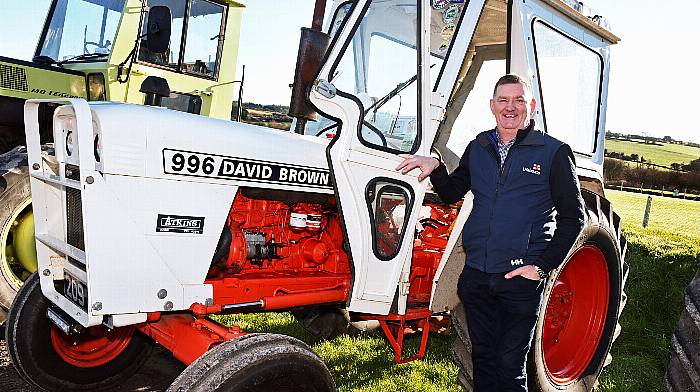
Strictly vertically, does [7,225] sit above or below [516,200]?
below

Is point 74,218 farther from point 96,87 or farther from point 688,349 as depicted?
point 688,349

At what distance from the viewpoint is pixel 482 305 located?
10.6ft

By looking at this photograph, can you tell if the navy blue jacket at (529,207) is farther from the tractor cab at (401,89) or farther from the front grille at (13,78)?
the front grille at (13,78)

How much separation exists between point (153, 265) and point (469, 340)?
5.98ft

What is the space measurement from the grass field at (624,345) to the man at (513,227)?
1.26 metres

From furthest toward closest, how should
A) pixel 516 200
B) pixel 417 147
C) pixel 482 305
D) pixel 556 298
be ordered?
pixel 556 298 < pixel 417 147 < pixel 482 305 < pixel 516 200

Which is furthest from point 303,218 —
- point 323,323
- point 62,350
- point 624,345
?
point 624,345

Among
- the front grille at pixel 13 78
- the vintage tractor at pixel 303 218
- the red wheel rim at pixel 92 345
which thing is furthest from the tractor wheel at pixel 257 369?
the front grille at pixel 13 78

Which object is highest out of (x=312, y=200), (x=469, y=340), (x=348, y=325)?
(x=312, y=200)

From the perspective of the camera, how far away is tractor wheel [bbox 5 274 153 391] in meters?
3.61

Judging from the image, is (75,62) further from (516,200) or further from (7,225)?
(516,200)

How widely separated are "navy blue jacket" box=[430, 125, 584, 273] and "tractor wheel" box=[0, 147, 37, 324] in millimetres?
3347

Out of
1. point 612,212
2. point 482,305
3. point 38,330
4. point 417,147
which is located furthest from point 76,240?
point 612,212

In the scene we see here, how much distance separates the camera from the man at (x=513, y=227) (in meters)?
2.96
